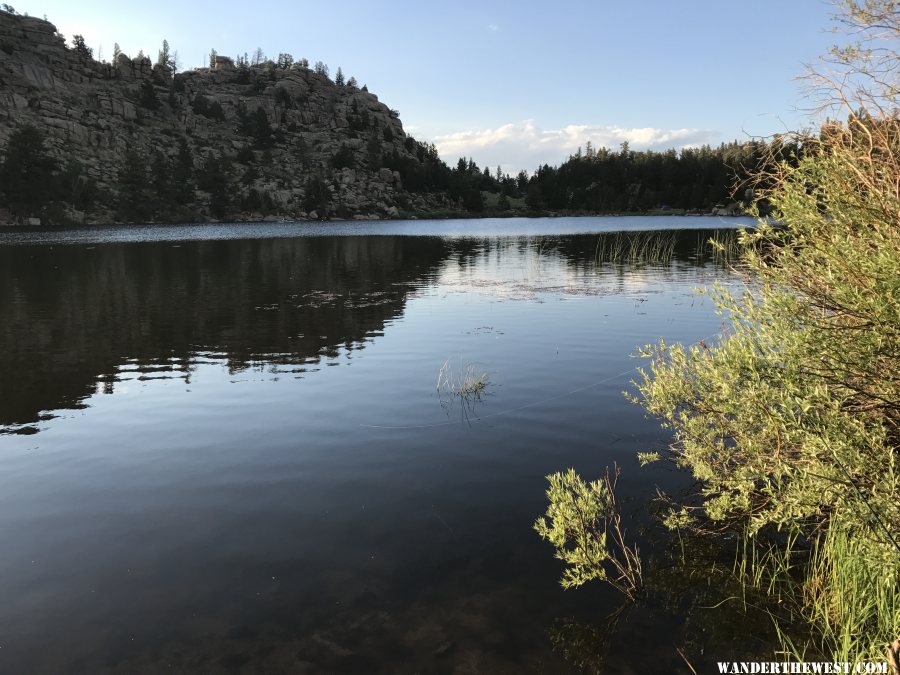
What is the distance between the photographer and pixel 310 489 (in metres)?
10.3

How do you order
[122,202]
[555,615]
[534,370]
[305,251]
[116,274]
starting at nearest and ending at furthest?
[555,615]
[534,370]
[116,274]
[305,251]
[122,202]

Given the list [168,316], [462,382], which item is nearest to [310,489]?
[462,382]

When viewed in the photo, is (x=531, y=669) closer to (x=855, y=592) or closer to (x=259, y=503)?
(x=855, y=592)

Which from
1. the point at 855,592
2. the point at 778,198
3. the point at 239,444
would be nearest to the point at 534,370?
the point at 239,444

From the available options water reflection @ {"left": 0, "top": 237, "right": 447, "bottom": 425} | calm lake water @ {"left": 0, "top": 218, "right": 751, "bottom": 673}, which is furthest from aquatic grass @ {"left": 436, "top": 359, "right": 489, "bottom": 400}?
water reflection @ {"left": 0, "top": 237, "right": 447, "bottom": 425}

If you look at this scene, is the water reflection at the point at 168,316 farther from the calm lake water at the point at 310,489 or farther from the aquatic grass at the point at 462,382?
the aquatic grass at the point at 462,382

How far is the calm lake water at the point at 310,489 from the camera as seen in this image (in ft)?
21.2

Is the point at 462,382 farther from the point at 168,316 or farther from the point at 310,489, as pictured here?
the point at 168,316

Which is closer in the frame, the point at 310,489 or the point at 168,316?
the point at 310,489

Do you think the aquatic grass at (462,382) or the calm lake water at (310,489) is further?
the aquatic grass at (462,382)

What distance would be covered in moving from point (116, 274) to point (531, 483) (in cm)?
4355

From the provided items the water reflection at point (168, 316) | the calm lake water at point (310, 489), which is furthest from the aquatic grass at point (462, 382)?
the water reflection at point (168, 316)

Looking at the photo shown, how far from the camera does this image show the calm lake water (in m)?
6.46

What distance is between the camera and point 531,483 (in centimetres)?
1045
